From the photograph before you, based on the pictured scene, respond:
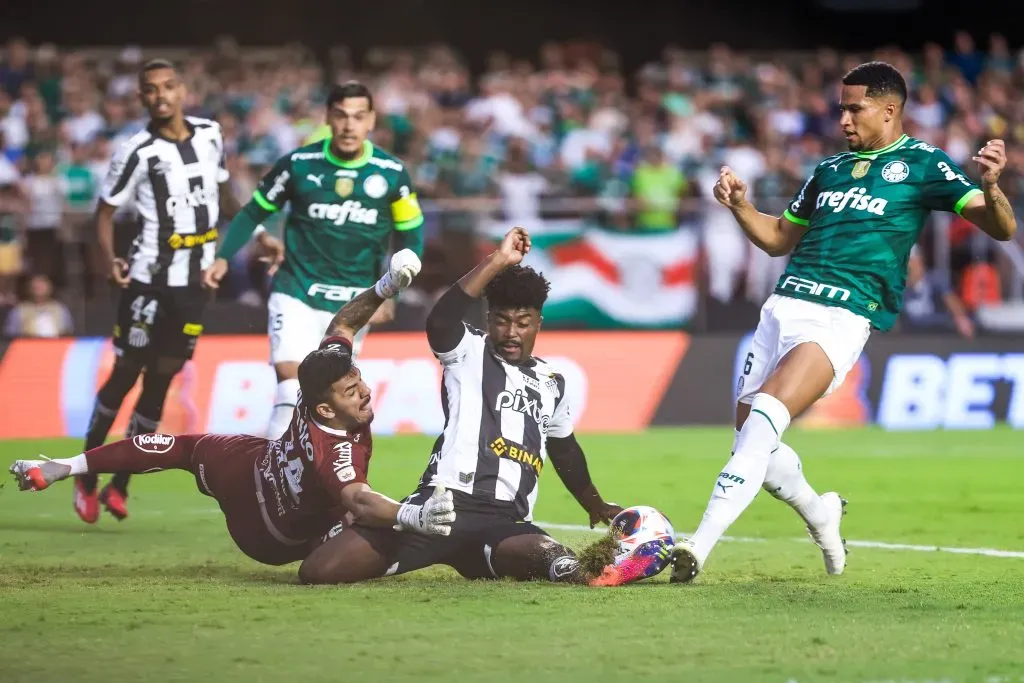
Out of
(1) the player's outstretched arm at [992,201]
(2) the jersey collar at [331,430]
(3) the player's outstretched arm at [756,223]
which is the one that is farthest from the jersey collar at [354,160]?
(1) the player's outstretched arm at [992,201]

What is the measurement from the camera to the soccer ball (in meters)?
7.24

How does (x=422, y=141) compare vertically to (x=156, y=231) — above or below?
above

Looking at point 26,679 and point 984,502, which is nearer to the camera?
point 26,679

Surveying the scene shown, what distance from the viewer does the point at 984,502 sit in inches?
461

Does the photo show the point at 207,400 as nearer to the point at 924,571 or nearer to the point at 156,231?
the point at 156,231

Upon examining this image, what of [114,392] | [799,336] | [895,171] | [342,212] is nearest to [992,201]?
[895,171]

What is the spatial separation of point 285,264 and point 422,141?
1025 centimetres

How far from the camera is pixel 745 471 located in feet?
23.9

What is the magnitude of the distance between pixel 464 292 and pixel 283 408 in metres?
2.84

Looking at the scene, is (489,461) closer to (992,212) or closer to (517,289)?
(517,289)

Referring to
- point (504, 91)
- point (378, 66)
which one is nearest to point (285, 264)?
point (504, 91)

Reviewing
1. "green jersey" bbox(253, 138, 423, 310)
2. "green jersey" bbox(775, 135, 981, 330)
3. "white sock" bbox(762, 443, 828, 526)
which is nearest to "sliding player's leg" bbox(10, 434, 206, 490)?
"green jersey" bbox(253, 138, 423, 310)

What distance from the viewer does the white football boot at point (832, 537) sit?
7875mm

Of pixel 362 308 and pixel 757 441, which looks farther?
pixel 362 308
